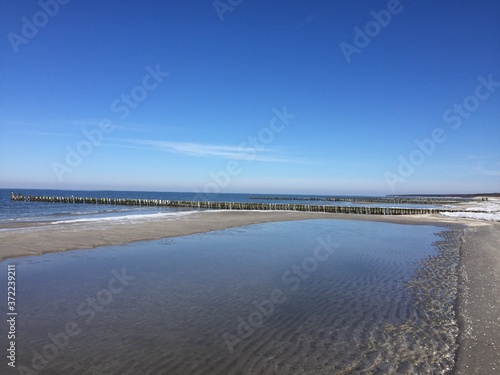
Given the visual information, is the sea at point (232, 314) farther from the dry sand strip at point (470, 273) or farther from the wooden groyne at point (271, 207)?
the wooden groyne at point (271, 207)

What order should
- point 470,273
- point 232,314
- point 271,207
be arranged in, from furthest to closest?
point 271,207
point 470,273
point 232,314

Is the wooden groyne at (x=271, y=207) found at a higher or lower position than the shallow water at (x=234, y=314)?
higher

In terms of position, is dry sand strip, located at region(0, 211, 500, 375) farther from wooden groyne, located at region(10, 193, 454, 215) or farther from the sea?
wooden groyne, located at region(10, 193, 454, 215)

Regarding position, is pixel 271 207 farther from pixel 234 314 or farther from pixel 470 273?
pixel 234 314

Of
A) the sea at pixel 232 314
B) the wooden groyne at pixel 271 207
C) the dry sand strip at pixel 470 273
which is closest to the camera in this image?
the sea at pixel 232 314

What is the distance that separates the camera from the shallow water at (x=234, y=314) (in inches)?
223

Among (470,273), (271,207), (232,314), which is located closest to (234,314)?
(232,314)

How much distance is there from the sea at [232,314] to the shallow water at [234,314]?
1.2 inches

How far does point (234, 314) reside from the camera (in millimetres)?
7828

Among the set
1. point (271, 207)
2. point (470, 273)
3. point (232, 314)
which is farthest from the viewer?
point (271, 207)

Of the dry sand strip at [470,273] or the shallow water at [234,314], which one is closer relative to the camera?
the shallow water at [234,314]

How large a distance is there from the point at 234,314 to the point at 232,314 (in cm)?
5

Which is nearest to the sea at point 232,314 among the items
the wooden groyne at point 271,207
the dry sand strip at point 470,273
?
the dry sand strip at point 470,273

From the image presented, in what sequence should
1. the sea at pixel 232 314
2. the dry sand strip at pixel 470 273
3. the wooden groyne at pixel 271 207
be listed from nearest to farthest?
1. the sea at pixel 232 314
2. the dry sand strip at pixel 470 273
3. the wooden groyne at pixel 271 207
